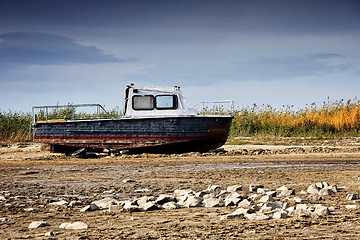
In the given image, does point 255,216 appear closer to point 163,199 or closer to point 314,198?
point 163,199

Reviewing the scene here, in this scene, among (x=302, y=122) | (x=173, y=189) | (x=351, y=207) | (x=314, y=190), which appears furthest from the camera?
(x=302, y=122)

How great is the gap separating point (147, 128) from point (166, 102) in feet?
4.01

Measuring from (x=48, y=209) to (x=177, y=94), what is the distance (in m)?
10.4

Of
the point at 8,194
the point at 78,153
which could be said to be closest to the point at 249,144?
the point at 78,153

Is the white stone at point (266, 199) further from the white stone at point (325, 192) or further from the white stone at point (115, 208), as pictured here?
the white stone at point (115, 208)

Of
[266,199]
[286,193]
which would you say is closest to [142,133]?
[286,193]

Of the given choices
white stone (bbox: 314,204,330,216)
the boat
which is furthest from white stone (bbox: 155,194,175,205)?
the boat

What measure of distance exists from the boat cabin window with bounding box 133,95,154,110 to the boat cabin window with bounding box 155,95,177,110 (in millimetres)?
229

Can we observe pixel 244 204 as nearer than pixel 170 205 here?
No

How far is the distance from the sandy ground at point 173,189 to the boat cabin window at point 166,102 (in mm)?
1833

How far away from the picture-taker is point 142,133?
16.2 metres

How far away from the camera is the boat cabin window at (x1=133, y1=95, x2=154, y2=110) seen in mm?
16500

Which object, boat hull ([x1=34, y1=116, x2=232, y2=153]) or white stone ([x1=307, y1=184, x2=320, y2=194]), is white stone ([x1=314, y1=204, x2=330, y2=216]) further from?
boat hull ([x1=34, y1=116, x2=232, y2=153])

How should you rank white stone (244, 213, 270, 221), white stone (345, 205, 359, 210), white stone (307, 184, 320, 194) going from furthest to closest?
white stone (307, 184, 320, 194), white stone (345, 205, 359, 210), white stone (244, 213, 270, 221)
